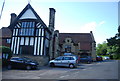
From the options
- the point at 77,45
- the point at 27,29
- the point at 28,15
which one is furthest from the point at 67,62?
the point at 77,45

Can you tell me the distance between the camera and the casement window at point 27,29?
2083 cm

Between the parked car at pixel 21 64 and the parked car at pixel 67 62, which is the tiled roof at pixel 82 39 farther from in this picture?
the parked car at pixel 21 64

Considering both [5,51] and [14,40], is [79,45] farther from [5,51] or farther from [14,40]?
[5,51]

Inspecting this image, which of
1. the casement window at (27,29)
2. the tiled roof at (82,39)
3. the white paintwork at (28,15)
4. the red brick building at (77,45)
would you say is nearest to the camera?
the casement window at (27,29)

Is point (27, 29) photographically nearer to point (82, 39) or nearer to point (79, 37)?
point (82, 39)

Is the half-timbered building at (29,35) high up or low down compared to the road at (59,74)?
up

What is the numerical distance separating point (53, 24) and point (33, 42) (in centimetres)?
658

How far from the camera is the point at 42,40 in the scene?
20391 millimetres

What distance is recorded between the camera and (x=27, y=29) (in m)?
21.0

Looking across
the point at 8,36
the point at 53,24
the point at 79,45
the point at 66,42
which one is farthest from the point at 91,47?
the point at 8,36

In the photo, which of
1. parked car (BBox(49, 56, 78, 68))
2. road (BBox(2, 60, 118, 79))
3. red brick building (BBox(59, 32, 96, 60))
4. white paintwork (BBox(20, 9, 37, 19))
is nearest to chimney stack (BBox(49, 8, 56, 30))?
white paintwork (BBox(20, 9, 37, 19))

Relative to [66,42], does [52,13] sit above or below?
above

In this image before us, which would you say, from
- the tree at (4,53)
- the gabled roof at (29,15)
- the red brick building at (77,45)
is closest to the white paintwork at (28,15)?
the gabled roof at (29,15)

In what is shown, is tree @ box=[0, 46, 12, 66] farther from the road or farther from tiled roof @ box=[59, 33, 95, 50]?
tiled roof @ box=[59, 33, 95, 50]
